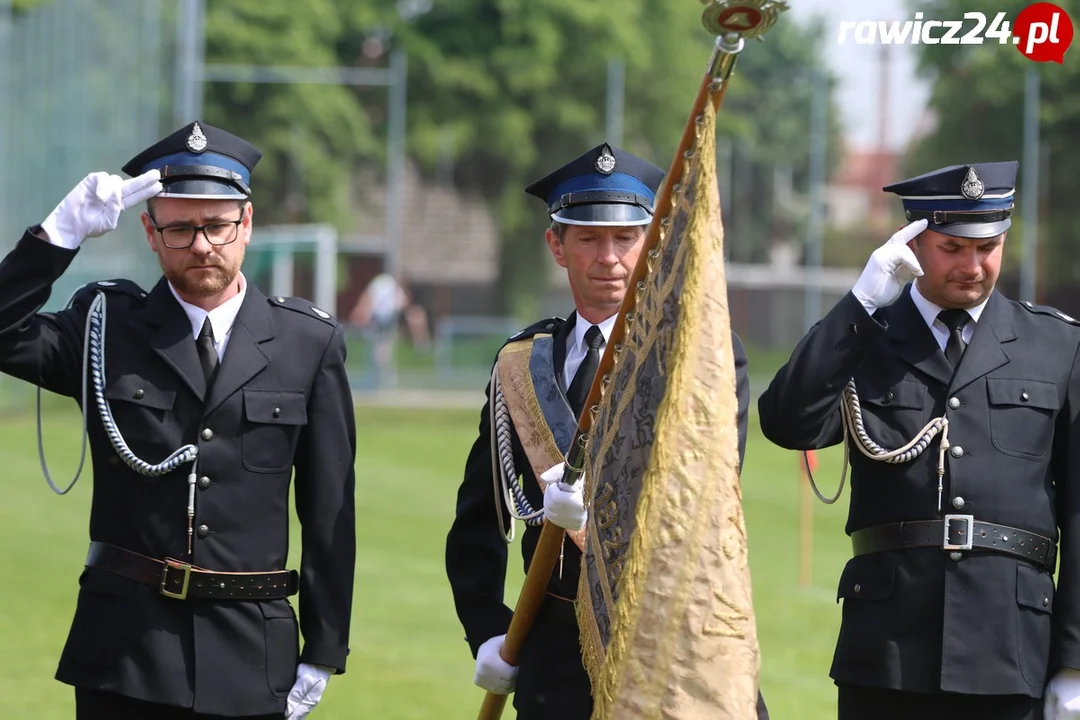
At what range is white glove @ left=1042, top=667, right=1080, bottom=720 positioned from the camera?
16.0 ft

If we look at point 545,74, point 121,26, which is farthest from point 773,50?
point 121,26

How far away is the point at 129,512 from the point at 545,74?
133 ft

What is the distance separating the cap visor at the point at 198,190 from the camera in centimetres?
491

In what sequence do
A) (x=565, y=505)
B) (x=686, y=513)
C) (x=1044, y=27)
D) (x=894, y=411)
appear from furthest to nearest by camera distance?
1. (x=1044, y=27)
2. (x=894, y=411)
3. (x=565, y=505)
4. (x=686, y=513)

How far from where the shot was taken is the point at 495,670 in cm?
486

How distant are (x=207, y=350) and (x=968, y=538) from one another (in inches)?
88.2

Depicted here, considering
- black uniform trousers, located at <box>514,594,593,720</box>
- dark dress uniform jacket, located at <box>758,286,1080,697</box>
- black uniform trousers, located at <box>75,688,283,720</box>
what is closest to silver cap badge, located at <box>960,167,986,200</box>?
dark dress uniform jacket, located at <box>758,286,1080,697</box>

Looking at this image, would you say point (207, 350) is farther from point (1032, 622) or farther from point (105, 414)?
point (1032, 622)

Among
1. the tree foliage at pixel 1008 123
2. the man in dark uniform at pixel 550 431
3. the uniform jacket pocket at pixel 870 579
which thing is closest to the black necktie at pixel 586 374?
the man in dark uniform at pixel 550 431

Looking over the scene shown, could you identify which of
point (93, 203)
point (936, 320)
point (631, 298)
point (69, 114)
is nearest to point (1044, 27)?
point (69, 114)

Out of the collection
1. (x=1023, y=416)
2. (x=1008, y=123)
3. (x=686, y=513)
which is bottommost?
(x=686, y=513)

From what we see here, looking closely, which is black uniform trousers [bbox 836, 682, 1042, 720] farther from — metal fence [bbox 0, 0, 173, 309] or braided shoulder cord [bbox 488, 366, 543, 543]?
metal fence [bbox 0, 0, 173, 309]

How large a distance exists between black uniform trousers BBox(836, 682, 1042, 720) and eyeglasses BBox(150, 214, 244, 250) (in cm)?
221

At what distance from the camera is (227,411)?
4.91 metres
